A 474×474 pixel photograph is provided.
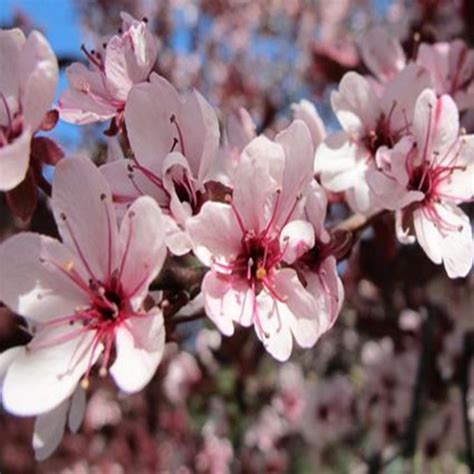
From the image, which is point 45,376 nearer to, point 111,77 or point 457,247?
point 111,77

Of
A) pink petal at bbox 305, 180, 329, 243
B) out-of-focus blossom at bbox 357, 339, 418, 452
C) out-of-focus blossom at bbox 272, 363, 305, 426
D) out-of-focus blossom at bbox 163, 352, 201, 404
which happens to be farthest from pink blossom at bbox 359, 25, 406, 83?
out-of-focus blossom at bbox 272, 363, 305, 426

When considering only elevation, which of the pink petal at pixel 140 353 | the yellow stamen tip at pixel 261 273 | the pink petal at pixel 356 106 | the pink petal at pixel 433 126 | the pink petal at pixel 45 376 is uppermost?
the pink petal at pixel 433 126

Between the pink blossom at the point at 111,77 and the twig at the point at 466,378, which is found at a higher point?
the pink blossom at the point at 111,77

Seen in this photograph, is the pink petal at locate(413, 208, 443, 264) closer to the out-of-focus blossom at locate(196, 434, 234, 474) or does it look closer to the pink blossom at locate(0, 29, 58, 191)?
the pink blossom at locate(0, 29, 58, 191)

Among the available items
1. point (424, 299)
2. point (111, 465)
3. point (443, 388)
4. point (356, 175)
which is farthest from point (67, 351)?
point (111, 465)

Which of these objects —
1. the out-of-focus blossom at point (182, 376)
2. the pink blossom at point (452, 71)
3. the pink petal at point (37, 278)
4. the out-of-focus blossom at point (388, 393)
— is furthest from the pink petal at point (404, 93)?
the out-of-focus blossom at point (182, 376)

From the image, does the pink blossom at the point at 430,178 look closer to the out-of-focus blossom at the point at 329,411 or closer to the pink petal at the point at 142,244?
the pink petal at the point at 142,244

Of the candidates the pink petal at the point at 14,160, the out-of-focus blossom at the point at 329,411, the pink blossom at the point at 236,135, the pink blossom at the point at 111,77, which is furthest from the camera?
the out-of-focus blossom at the point at 329,411
